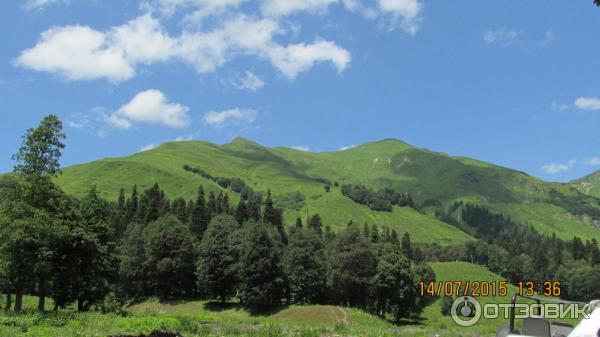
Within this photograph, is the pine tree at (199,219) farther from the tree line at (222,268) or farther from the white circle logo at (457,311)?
the white circle logo at (457,311)

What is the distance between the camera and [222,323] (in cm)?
4606

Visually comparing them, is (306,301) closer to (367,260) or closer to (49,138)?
(367,260)

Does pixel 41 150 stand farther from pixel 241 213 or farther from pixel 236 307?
pixel 241 213

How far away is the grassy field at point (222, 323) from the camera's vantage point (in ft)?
97.6

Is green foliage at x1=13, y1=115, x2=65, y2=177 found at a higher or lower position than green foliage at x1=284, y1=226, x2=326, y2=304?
higher

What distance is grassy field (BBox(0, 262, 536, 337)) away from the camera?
2975 cm

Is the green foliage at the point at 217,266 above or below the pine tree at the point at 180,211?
below

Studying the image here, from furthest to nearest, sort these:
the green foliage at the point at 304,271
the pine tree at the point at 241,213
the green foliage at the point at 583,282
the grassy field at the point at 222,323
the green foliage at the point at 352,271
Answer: the green foliage at the point at 583,282 < the pine tree at the point at 241,213 < the green foliage at the point at 352,271 < the green foliage at the point at 304,271 < the grassy field at the point at 222,323

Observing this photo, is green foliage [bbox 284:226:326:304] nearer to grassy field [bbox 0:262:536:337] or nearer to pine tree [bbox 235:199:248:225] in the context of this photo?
grassy field [bbox 0:262:536:337]

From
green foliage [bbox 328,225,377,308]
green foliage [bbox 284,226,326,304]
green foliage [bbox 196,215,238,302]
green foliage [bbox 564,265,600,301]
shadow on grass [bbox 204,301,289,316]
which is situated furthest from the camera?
green foliage [bbox 564,265,600,301]

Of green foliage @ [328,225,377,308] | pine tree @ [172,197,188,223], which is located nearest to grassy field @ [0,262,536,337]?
→ green foliage @ [328,225,377,308]

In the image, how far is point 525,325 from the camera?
35.0 feet

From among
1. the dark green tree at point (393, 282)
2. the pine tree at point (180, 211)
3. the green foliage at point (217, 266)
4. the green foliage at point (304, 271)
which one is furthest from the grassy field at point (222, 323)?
the pine tree at point (180, 211)
